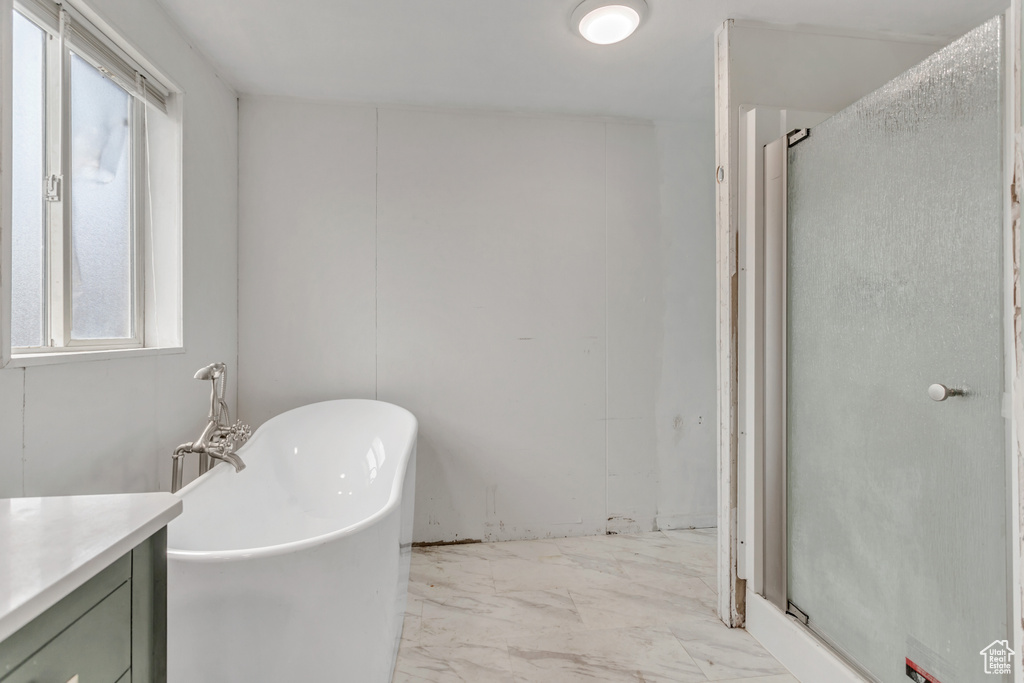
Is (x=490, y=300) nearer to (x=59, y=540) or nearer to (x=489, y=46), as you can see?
(x=489, y=46)

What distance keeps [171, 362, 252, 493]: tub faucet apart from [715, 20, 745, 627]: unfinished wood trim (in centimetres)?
176

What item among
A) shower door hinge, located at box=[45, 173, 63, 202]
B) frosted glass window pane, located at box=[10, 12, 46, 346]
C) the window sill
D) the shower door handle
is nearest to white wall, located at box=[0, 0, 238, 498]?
the window sill

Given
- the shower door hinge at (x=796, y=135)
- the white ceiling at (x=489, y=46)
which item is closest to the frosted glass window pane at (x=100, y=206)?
the white ceiling at (x=489, y=46)

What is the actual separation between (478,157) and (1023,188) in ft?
6.63

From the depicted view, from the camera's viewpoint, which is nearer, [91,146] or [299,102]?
[91,146]

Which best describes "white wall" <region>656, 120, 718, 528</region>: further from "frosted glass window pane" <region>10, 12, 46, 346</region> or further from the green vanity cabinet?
"frosted glass window pane" <region>10, 12, 46, 346</region>

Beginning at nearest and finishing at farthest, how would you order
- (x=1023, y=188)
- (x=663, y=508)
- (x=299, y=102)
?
1. (x=1023, y=188)
2. (x=299, y=102)
3. (x=663, y=508)

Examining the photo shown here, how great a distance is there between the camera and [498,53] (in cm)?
194

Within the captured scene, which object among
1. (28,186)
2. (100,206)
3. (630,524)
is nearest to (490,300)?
(630,524)

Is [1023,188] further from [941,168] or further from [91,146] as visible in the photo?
[91,146]

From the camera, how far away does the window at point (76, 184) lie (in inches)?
48.2

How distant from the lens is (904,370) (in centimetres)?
118

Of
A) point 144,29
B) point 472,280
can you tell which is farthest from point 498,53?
point 144,29

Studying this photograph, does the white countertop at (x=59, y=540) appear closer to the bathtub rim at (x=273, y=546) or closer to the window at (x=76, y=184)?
the bathtub rim at (x=273, y=546)
